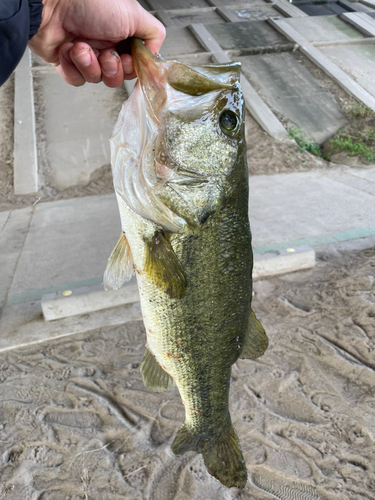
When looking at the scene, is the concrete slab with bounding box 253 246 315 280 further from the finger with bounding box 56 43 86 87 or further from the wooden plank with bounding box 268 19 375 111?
the wooden plank with bounding box 268 19 375 111

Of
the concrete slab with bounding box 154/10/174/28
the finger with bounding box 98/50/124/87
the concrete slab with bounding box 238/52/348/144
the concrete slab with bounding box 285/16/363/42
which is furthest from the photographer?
the concrete slab with bounding box 154/10/174/28

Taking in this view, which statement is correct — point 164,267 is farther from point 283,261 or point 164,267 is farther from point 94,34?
point 283,261

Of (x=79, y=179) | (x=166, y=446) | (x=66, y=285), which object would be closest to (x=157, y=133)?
(x=166, y=446)

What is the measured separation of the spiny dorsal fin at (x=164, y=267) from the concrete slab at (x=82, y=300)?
8.15 ft

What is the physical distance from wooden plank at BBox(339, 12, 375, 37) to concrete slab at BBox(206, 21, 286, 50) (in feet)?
7.36

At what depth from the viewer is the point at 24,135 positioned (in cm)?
761

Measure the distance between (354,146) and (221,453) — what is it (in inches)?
277

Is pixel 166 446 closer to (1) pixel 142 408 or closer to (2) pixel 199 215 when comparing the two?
(1) pixel 142 408

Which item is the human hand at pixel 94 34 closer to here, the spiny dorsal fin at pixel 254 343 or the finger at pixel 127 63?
the finger at pixel 127 63

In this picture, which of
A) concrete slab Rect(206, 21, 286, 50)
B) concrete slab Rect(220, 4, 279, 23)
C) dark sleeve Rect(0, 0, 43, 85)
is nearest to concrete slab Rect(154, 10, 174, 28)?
concrete slab Rect(206, 21, 286, 50)

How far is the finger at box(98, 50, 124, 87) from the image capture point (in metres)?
1.75

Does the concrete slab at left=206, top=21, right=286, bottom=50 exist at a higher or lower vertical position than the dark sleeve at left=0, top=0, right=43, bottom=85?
lower

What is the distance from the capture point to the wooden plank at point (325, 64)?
350 inches

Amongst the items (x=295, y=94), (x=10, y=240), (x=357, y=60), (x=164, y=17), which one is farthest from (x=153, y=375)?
(x=164, y=17)
